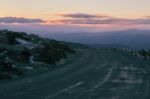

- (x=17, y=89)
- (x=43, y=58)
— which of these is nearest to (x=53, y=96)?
(x=17, y=89)

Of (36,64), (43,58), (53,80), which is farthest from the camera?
(43,58)

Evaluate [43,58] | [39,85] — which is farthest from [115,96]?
[43,58]

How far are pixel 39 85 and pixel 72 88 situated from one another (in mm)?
2173

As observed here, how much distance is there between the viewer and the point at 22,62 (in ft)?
149

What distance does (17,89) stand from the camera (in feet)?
78.5

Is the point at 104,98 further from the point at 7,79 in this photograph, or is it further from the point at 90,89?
the point at 7,79

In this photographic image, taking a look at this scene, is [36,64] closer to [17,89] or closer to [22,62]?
[22,62]

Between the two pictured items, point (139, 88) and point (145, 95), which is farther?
point (139, 88)

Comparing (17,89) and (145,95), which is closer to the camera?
(145,95)

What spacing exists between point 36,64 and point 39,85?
18825 mm

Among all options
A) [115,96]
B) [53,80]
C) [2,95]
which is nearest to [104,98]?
[115,96]

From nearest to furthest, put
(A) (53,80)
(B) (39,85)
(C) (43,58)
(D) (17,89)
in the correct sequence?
(D) (17,89) → (B) (39,85) → (A) (53,80) → (C) (43,58)

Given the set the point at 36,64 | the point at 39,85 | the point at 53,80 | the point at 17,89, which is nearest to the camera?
the point at 17,89

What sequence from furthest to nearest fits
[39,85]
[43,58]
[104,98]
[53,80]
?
[43,58] → [53,80] → [39,85] → [104,98]
